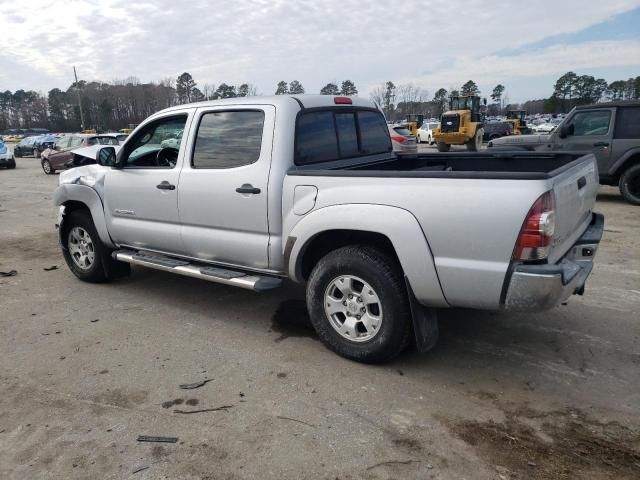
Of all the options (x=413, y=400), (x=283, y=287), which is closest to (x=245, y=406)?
(x=413, y=400)

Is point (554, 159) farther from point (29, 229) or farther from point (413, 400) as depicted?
point (29, 229)

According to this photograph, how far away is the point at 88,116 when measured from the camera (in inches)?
3526

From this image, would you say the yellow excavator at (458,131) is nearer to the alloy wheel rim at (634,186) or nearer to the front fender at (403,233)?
the alloy wheel rim at (634,186)

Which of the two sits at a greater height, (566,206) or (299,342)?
(566,206)

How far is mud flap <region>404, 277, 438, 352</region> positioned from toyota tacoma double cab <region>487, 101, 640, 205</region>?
7235 mm

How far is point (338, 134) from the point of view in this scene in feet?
15.0

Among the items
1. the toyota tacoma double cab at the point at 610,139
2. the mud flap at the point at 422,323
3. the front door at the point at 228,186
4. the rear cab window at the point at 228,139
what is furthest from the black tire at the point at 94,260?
the toyota tacoma double cab at the point at 610,139

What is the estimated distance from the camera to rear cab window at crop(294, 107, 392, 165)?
13.6 ft

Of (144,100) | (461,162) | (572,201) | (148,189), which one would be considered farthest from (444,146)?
(144,100)

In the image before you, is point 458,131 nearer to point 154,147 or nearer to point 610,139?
point 610,139

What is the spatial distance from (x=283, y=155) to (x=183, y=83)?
8929 cm

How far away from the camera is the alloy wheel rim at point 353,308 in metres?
3.65

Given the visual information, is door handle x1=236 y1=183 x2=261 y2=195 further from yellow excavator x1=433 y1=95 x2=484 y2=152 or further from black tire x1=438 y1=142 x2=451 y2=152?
black tire x1=438 y1=142 x2=451 y2=152

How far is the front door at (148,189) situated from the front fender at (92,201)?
11 centimetres
